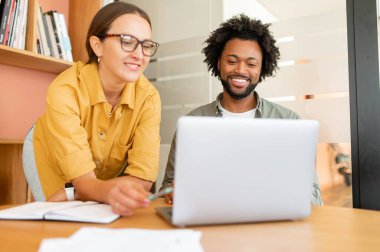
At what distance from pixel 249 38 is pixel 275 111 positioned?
423 mm

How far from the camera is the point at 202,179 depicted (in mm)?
707

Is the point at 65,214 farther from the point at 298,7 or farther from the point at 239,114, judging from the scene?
the point at 298,7

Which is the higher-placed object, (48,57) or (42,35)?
(42,35)

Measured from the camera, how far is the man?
1.84 metres

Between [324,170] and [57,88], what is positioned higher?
[57,88]

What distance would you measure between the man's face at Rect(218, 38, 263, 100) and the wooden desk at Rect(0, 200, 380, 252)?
104 cm

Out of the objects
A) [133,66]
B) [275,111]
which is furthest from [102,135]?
[275,111]

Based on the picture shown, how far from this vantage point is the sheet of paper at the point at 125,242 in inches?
21.6

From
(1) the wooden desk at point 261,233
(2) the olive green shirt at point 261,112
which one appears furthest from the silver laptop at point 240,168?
(2) the olive green shirt at point 261,112

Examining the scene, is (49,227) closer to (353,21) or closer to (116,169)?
(116,169)

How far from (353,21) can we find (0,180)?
6.97ft

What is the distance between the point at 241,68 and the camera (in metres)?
1.82

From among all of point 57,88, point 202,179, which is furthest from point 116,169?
point 202,179

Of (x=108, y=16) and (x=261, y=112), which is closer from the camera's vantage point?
(x=108, y=16)
